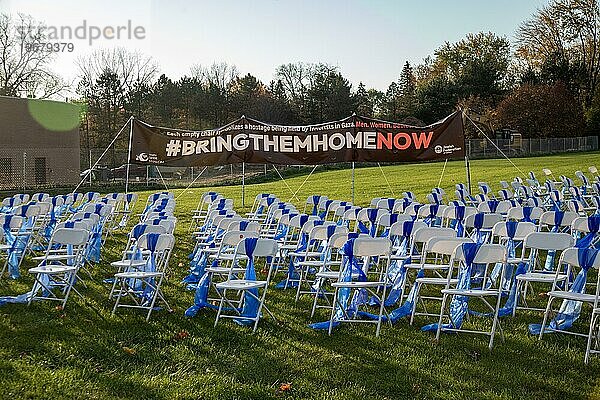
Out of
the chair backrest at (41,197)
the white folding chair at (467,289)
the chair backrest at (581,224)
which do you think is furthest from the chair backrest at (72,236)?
the chair backrest at (41,197)

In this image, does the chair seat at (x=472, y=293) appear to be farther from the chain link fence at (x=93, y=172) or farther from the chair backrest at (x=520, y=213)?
the chain link fence at (x=93, y=172)

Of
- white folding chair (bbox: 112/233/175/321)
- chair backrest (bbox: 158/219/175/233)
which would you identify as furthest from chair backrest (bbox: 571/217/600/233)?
chair backrest (bbox: 158/219/175/233)

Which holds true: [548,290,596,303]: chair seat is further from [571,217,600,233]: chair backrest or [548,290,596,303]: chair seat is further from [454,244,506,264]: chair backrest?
[571,217,600,233]: chair backrest

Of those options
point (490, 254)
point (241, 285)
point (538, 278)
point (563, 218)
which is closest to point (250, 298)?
point (241, 285)

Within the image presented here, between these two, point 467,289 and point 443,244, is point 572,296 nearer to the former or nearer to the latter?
point 467,289

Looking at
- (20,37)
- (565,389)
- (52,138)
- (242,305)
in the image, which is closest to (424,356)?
(565,389)

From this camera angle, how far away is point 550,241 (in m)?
6.99

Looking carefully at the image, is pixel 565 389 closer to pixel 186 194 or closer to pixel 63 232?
pixel 63 232

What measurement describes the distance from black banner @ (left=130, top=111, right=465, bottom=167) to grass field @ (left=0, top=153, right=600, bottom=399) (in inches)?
272

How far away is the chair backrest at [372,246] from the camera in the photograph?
6953mm

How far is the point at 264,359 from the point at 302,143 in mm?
9146

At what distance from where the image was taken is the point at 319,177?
98.9 ft

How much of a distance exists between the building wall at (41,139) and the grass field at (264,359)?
23.9 m

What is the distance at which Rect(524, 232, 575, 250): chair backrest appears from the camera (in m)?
6.96
